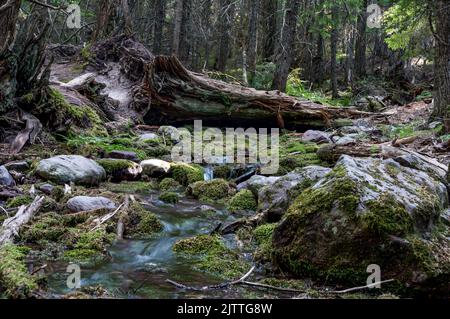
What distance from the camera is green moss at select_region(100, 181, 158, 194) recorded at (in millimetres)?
7098

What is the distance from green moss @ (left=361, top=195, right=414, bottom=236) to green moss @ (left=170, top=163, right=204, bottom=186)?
4515 millimetres

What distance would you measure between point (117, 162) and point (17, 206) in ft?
9.01

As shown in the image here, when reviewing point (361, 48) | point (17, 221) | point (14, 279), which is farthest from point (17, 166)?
point (361, 48)

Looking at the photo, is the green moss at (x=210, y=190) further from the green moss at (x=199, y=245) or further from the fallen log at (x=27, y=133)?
the fallen log at (x=27, y=133)

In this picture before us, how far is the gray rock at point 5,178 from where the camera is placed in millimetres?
6184

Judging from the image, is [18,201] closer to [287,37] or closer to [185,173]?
[185,173]

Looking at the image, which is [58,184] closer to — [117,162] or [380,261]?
[117,162]

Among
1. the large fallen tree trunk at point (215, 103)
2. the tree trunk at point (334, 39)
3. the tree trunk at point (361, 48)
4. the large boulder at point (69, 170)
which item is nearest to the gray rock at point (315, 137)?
the large fallen tree trunk at point (215, 103)

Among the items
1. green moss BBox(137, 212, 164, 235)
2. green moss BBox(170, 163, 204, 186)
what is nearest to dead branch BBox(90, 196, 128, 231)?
green moss BBox(137, 212, 164, 235)

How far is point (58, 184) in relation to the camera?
22.1 feet

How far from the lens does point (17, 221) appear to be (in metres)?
4.67

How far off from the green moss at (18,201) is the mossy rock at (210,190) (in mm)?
2544

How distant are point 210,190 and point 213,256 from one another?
9.32 feet

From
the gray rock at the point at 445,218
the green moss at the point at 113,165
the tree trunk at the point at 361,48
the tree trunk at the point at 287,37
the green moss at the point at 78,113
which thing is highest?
the tree trunk at the point at 361,48
